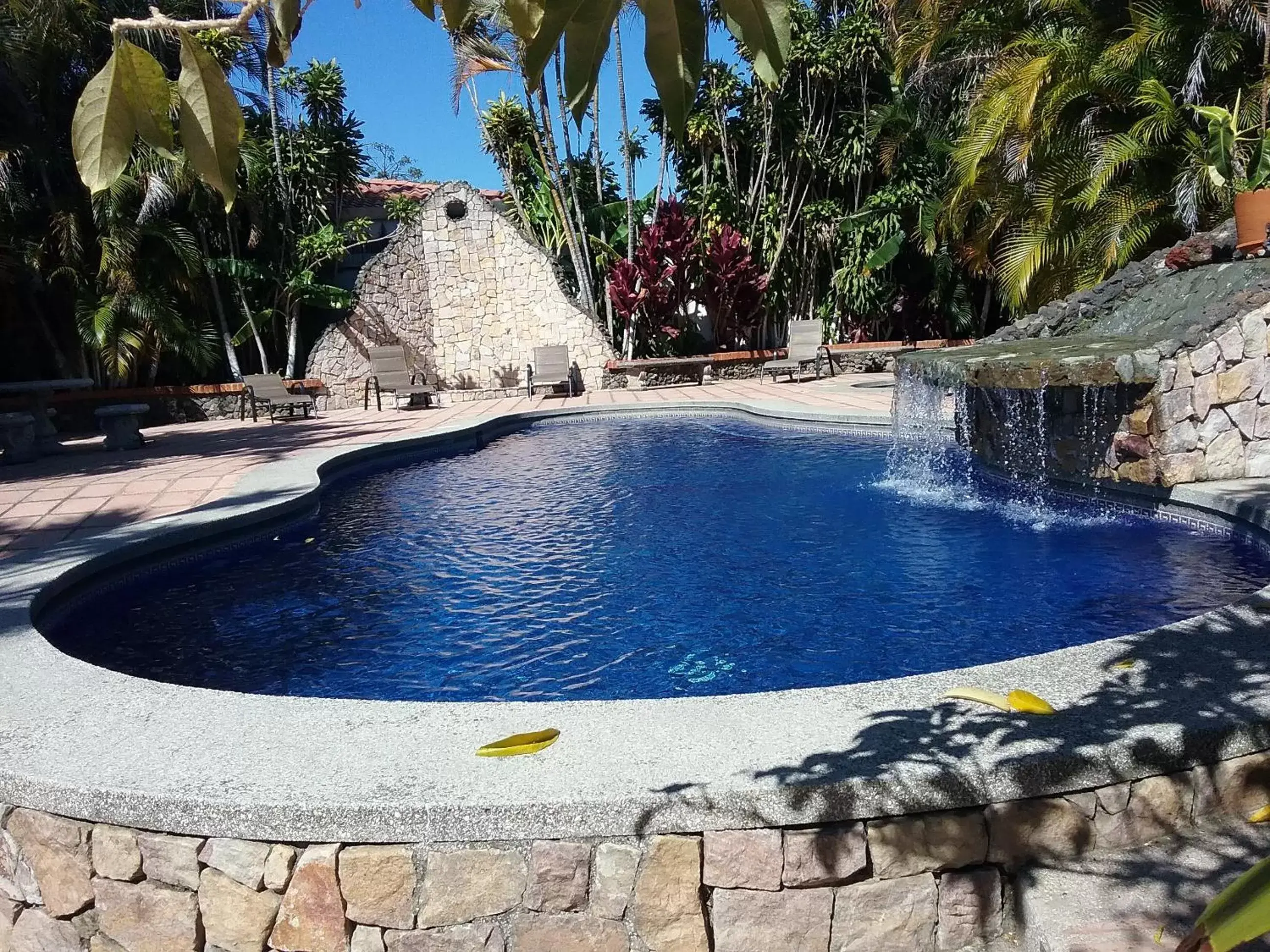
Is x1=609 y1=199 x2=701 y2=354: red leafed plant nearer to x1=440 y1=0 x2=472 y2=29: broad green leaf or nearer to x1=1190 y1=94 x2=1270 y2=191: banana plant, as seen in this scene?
x1=1190 y1=94 x2=1270 y2=191: banana plant

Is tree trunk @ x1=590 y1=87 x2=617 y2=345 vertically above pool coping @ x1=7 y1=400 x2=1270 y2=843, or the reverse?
tree trunk @ x1=590 y1=87 x2=617 y2=345

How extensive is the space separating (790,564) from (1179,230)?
8521 millimetres

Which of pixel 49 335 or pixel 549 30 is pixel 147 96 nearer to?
pixel 549 30

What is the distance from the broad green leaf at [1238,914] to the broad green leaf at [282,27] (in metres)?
1.21

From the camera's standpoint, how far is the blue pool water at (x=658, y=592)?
452 centimetres

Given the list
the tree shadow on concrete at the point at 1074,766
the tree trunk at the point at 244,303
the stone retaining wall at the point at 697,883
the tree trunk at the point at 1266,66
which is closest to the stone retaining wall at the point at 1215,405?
the tree shadow on concrete at the point at 1074,766

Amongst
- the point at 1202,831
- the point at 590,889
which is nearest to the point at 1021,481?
the point at 1202,831

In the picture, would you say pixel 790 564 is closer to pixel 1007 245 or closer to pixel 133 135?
pixel 133 135

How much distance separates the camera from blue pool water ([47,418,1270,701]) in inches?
178

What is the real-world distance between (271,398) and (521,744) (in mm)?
13913

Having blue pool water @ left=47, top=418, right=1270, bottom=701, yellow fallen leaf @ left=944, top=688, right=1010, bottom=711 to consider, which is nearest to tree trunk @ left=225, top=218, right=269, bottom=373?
blue pool water @ left=47, top=418, right=1270, bottom=701

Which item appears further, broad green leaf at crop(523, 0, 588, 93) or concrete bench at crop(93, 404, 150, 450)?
concrete bench at crop(93, 404, 150, 450)

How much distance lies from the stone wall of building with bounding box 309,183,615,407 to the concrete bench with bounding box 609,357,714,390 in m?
0.64

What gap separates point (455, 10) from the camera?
1.16 meters
